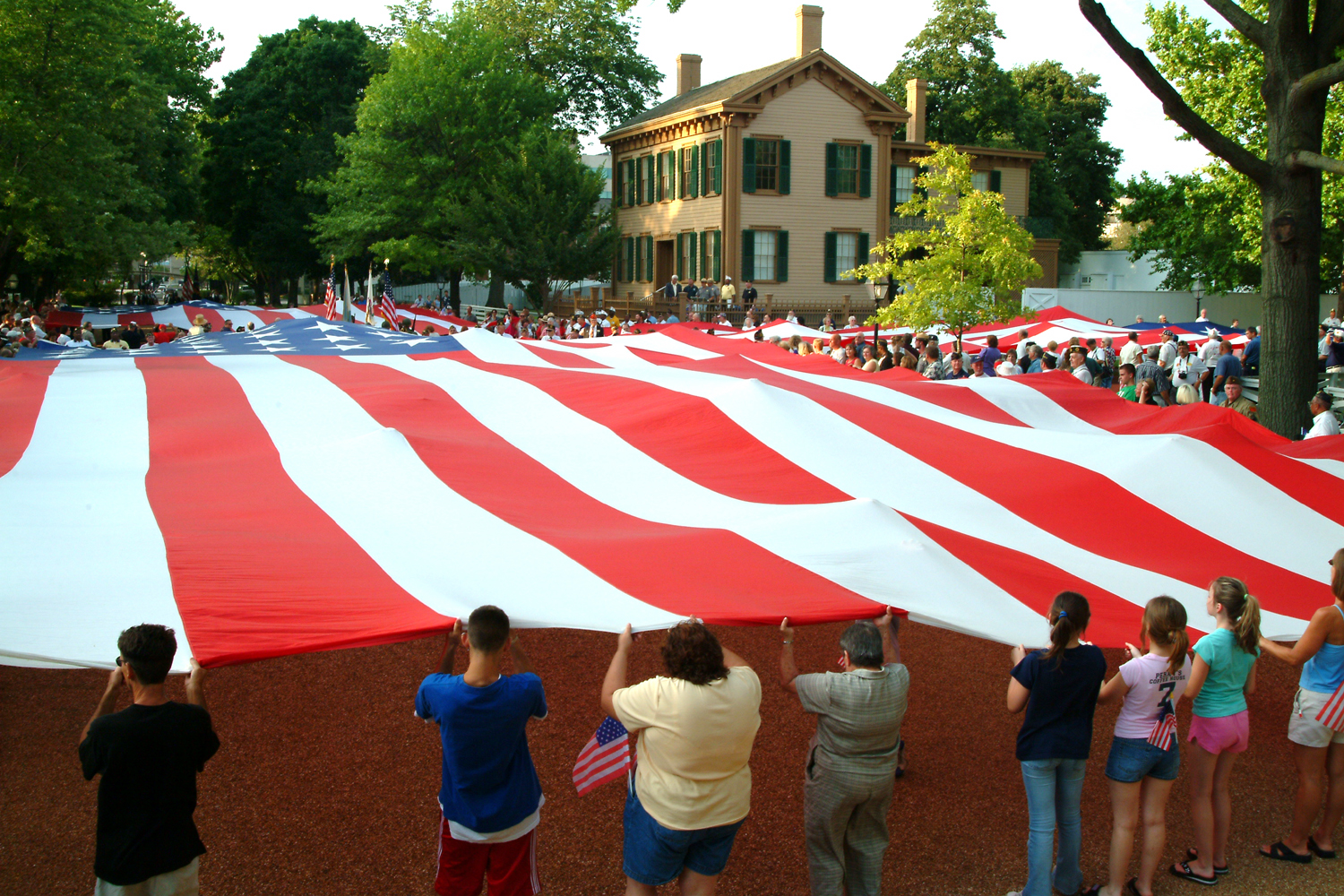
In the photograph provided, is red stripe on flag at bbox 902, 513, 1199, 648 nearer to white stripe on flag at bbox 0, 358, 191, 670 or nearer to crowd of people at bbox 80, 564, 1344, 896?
crowd of people at bbox 80, 564, 1344, 896

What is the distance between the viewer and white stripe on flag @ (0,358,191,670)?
11.0ft

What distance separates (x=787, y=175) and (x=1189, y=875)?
26.2 metres

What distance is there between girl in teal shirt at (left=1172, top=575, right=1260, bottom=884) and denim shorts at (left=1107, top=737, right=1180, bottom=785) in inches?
9.8

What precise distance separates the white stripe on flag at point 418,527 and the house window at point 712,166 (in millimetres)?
23165

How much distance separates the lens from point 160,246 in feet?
80.6

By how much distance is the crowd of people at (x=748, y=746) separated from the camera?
10.3 ft

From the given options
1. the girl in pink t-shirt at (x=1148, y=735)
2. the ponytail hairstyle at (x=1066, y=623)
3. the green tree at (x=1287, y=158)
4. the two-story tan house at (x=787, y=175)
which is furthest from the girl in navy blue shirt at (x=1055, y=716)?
the two-story tan house at (x=787, y=175)

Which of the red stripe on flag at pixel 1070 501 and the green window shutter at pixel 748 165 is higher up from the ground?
the green window shutter at pixel 748 165

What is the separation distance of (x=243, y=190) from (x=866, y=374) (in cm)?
3539

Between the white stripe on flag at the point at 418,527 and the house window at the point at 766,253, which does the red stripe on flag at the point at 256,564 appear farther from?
the house window at the point at 766,253

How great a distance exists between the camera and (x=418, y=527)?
462 cm

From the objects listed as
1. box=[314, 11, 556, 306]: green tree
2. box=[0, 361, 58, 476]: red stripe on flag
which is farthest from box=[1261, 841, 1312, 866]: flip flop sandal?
box=[314, 11, 556, 306]: green tree

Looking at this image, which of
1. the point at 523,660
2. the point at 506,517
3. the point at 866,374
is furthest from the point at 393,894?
the point at 866,374

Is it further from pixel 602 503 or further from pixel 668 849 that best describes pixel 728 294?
pixel 668 849
